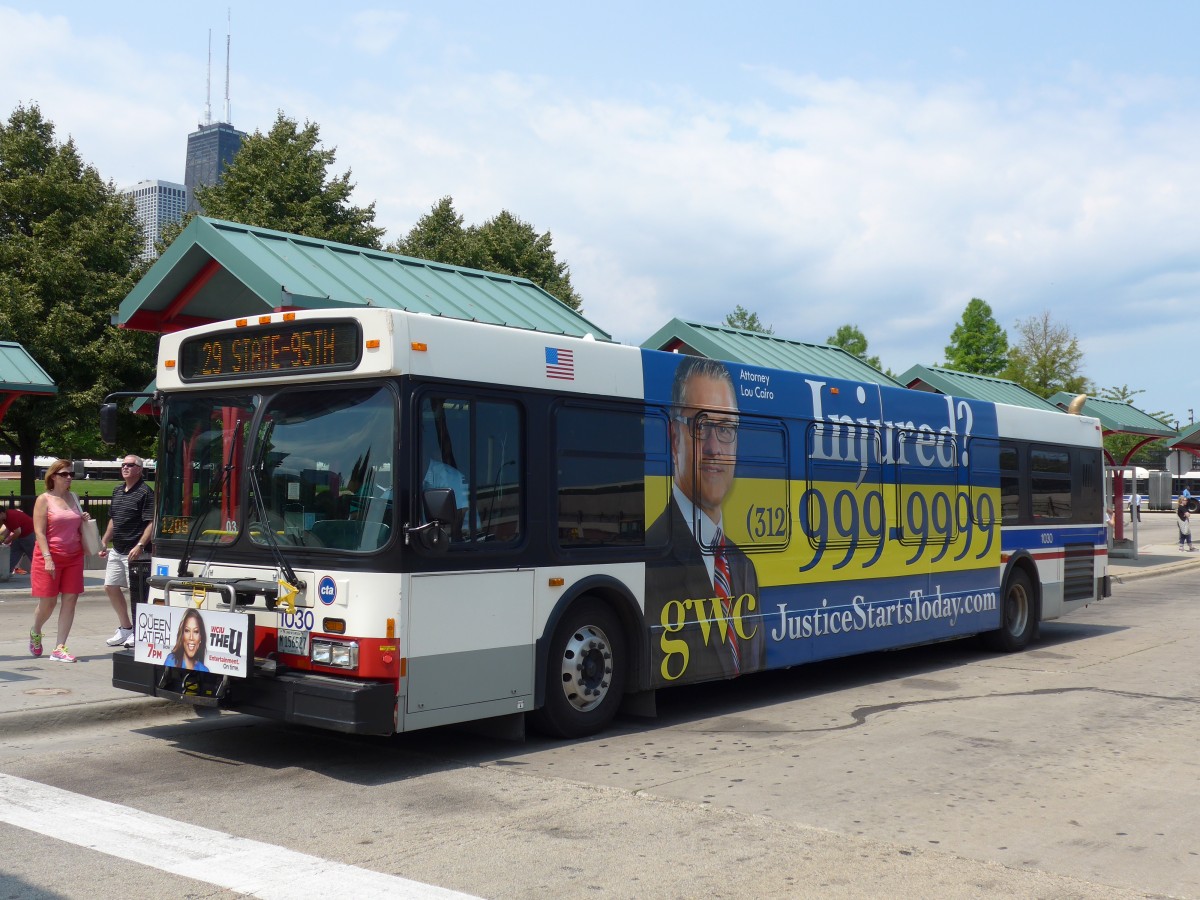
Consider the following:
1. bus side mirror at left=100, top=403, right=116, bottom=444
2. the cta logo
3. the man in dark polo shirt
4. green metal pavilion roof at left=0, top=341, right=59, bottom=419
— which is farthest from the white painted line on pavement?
green metal pavilion roof at left=0, top=341, right=59, bottom=419

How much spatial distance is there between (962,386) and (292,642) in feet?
78.9

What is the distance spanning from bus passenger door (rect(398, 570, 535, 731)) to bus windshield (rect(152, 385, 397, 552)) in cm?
56

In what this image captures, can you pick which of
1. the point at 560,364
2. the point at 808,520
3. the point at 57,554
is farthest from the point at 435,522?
the point at 57,554

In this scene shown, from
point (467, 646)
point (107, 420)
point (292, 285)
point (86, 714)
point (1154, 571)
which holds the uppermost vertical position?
point (292, 285)

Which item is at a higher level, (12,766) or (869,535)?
(869,535)

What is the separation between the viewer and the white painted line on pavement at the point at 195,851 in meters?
4.94

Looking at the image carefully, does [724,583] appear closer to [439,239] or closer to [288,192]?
[288,192]

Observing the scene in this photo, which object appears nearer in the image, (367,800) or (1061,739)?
(367,800)

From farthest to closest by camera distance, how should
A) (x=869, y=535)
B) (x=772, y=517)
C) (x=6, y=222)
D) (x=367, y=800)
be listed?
1. (x=6, y=222)
2. (x=869, y=535)
3. (x=772, y=517)
4. (x=367, y=800)

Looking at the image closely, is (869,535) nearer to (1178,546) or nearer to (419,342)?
(419,342)

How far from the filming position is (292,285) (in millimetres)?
13078

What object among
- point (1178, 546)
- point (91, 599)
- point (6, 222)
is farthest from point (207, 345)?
point (1178, 546)

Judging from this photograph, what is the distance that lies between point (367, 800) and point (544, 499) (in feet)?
7.63

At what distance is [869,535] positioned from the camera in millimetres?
11320
